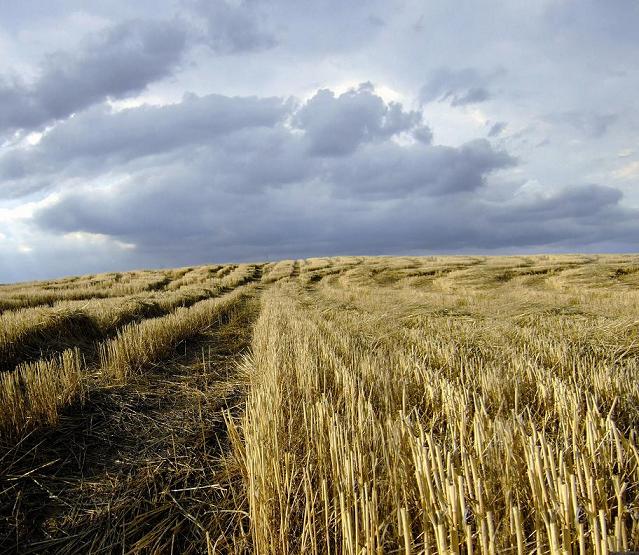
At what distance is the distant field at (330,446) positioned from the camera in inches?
68.8

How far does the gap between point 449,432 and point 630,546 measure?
46.5 inches

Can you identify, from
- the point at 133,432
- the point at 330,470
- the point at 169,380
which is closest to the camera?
the point at 330,470

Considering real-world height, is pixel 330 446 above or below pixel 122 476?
above

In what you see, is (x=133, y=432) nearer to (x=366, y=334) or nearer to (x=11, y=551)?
(x=11, y=551)

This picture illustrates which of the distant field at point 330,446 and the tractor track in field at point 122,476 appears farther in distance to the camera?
the tractor track in field at point 122,476

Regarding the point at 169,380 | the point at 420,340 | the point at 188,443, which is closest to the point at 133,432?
the point at 188,443

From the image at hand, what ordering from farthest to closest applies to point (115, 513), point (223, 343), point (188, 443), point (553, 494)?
point (223, 343)
point (188, 443)
point (115, 513)
point (553, 494)

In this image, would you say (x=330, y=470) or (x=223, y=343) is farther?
(x=223, y=343)

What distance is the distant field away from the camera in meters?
1.75

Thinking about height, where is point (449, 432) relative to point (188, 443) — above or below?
above

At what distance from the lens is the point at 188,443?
372 cm

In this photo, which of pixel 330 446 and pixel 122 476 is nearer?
pixel 330 446

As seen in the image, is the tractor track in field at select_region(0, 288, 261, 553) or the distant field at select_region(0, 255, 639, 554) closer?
the distant field at select_region(0, 255, 639, 554)

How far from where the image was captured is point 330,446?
2.29m
